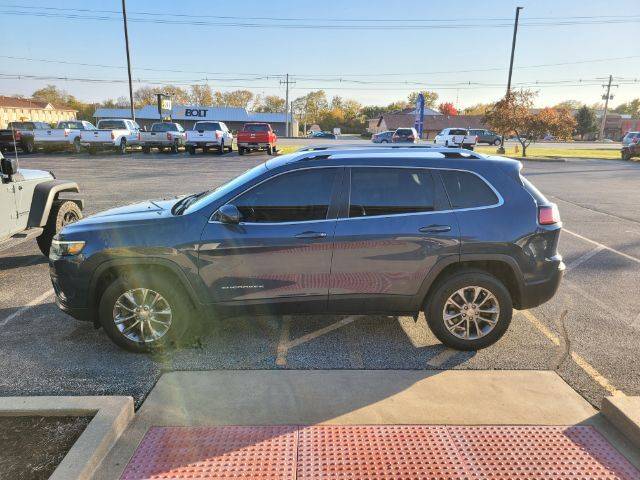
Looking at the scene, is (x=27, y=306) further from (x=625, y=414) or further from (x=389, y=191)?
(x=625, y=414)

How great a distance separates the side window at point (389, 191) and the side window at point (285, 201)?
0.26 metres

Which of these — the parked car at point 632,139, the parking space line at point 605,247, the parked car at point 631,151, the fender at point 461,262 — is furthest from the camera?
the parked car at point 632,139

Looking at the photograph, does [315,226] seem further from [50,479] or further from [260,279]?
[50,479]

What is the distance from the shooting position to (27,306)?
512 cm

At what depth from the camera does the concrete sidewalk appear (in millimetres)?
3127

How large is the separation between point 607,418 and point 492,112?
113 feet

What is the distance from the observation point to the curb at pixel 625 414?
2.96 metres

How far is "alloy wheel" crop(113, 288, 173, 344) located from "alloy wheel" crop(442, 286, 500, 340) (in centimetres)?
252

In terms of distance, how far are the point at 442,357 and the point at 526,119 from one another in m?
33.0

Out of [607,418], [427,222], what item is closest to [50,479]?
[427,222]

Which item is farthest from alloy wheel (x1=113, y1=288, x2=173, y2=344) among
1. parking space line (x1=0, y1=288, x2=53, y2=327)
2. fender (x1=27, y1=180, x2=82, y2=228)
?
fender (x1=27, y1=180, x2=82, y2=228)

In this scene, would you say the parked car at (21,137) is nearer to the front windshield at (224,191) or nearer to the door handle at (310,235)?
the front windshield at (224,191)

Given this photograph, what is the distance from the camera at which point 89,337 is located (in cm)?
440

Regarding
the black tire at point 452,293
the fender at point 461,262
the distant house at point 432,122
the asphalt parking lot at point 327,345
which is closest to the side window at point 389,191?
the fender at point 461,262
